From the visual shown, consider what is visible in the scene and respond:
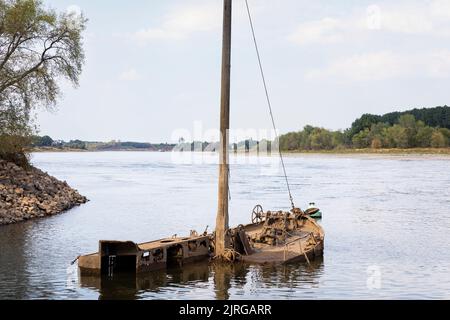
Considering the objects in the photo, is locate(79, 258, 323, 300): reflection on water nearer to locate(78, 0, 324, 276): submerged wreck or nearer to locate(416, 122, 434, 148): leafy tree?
locate(78, 0, 324, 276): submerged wreck

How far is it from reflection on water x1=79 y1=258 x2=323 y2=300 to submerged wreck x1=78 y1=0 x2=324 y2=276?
0.34 m

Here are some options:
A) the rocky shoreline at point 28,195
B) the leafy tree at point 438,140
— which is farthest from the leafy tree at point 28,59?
the leafy tree at point 438,140

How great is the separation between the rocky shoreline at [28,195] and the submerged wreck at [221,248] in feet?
55.2

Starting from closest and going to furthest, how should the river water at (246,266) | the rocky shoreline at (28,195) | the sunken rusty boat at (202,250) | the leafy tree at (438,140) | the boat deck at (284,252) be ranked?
the river water at (246,266)
the sunken rusty boat at (202,250)
the boat deck at (284,252)
the rocky shoreline at (28,195)
the leafy tree at (438,140)

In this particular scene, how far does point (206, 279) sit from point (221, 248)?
2283 mm

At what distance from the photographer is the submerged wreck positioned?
22516 millimetres

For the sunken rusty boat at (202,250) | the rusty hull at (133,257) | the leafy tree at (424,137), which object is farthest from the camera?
the leafy tree at (424,137)

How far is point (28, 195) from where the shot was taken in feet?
142

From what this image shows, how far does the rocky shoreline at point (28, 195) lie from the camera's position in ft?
130

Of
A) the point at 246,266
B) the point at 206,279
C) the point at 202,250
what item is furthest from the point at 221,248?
the point at 206,279

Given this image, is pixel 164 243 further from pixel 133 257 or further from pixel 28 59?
pixel 28 59

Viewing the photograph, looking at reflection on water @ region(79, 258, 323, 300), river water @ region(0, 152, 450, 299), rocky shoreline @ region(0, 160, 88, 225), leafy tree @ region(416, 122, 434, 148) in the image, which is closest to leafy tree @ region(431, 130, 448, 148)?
leafy tree @ region(416, 122, 434, 148)

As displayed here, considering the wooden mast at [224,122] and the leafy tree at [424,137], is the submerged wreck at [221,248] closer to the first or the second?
the wooden mast at [224,122]

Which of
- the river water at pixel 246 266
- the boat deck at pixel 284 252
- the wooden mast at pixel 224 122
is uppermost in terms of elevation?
the wooden mast at pixel 224 122
